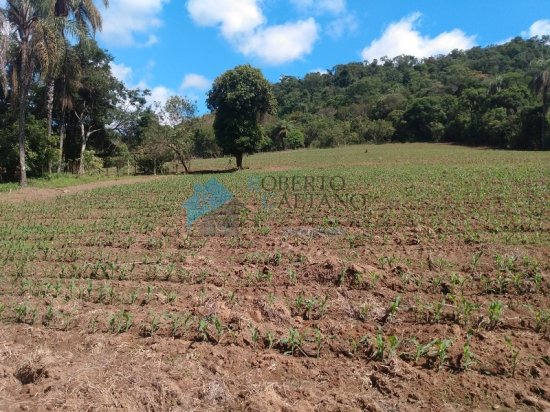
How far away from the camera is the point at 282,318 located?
4.74 meters

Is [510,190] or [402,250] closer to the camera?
[402,250]

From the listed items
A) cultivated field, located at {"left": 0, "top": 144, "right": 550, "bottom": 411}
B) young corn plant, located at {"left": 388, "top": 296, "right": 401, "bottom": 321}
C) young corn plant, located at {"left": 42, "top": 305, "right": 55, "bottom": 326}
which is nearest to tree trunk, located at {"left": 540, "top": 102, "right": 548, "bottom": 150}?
cultivated field, located at {"left": 0, "top": 144, "right": 550, "bottom": 411}

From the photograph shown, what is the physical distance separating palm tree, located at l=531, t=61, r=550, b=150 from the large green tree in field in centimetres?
3297

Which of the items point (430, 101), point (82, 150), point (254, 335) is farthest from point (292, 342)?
point (430, 101)

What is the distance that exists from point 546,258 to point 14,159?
1010 inches

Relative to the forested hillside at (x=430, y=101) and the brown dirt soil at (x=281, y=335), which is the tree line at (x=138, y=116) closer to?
the forested hillside at (x=430, y=101)

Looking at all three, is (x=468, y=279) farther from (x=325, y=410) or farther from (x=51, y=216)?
(x=51, y=216)

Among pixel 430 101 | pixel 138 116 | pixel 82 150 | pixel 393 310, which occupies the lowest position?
pixel 393 310

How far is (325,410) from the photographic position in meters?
3.26

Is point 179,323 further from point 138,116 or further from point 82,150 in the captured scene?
point 138,116

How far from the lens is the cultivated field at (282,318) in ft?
11.3

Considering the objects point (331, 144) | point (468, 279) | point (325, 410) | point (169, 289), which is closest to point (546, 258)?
point (468, 279)

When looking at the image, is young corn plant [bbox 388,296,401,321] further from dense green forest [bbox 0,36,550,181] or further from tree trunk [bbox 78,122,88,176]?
tree trunk [bbox 78,122,88,176]

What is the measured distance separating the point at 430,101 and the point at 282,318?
6996 cm
